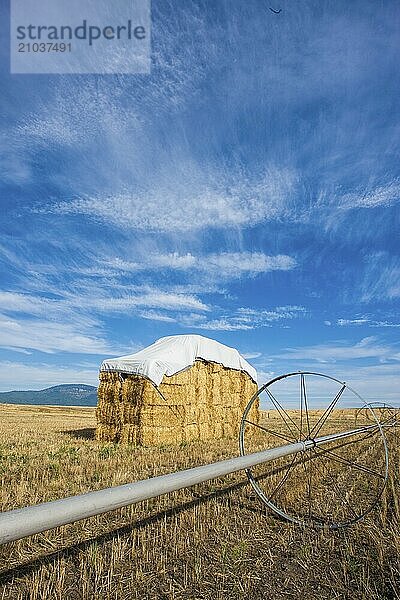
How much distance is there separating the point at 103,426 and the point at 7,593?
12.1 meters

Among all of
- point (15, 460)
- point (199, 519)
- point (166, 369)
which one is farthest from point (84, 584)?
point (166, 369)

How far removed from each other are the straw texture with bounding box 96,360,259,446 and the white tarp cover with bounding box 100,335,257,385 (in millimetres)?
232

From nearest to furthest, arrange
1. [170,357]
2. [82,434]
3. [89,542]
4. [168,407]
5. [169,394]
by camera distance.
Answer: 1. [89,542]
2. [168,407]
3. [169,394]
4. [170,357]
5. [82,434]

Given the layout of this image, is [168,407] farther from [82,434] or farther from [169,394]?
[82,434]

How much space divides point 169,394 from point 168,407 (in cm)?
42

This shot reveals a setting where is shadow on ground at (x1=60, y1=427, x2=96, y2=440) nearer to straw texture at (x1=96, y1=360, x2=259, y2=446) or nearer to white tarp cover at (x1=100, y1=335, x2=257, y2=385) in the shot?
straw texture at (x1=96, y1=360, x2=259, y2=446)

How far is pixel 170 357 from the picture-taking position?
15.7 meters

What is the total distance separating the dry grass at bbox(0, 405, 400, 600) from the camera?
12.9 feet

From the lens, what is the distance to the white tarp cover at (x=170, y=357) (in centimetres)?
1496

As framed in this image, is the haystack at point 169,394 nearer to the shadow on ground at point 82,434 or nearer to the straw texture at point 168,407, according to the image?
the straw texture at point 168,407

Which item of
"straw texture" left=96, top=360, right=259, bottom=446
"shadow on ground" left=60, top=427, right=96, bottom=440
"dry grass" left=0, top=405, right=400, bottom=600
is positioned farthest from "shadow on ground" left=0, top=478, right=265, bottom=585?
"shadow on ground" left=60, top=427, right=96, bottom=440

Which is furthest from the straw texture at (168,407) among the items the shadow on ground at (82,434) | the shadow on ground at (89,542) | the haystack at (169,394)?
the shadow on ground at (89,542)

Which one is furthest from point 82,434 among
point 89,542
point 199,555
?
point 199,555

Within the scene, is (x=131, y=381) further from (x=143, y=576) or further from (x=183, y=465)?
(x=143, y=576)
